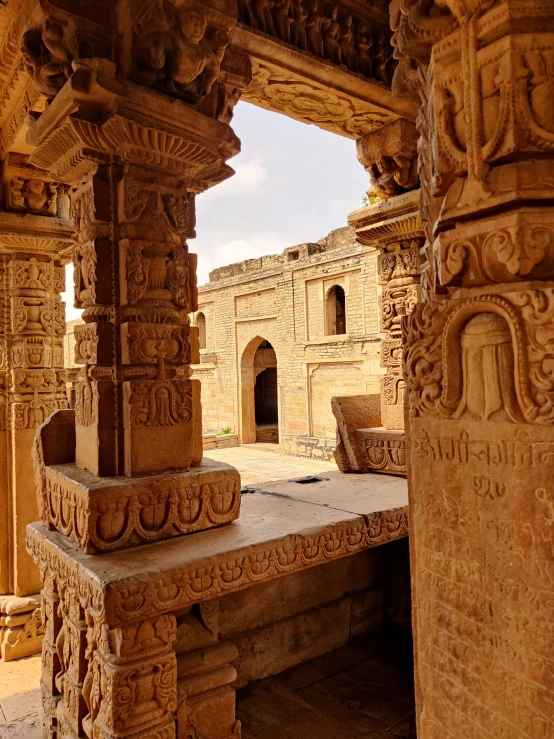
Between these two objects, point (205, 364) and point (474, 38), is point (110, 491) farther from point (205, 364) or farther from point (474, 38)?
point (205, 364)

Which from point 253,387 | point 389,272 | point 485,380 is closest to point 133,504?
point 485,380

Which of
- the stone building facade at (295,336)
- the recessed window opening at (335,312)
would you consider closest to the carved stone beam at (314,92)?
the stone building facade at (295,336)

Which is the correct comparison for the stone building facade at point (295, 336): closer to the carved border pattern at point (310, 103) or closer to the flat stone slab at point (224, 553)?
the carved border pattern at point (310, 103)

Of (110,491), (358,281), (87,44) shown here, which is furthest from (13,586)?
(358,281)

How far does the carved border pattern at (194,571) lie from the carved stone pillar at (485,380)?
109 cm

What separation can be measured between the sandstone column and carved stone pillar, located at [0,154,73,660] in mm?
2454

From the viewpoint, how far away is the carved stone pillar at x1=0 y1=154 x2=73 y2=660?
486 centimetres

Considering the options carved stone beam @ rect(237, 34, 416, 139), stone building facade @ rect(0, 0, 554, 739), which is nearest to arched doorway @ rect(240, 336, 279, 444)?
stone building facade @ rect(0, 0, 554, 739)

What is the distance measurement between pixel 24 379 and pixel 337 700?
12.9 ft

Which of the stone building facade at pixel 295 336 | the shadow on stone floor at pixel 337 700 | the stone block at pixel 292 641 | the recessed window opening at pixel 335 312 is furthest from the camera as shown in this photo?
the recessed window opening at pixel 335 312

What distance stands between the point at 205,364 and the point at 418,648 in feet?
51.9

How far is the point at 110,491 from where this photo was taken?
2.30 meters

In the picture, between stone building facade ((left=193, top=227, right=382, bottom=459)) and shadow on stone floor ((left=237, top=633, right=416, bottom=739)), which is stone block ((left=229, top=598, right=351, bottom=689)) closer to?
shadow on stone floor ((left=237, top=633, right=416, bottom=739))

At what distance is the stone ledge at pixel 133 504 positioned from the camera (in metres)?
2.29
